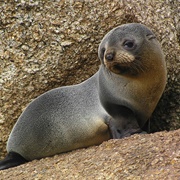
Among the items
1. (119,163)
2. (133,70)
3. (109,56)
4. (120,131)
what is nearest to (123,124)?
(120,131)

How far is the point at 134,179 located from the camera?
4.92 m

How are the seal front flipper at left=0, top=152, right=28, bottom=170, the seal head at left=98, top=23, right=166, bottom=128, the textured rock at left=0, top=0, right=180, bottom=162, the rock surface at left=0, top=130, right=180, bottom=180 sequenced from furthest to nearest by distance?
the textured rock at left=0, top=0, right=180, bottom=162 < the seal front flipper at left=0, top=152, right=28, bottom=170 < the seal head at left=98, top=23, right=166, bottom=128 < the rock surface at left=0, top=130, right=180, bottom=180

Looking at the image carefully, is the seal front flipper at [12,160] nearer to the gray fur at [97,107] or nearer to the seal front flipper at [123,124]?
the gray fur at [97,107]

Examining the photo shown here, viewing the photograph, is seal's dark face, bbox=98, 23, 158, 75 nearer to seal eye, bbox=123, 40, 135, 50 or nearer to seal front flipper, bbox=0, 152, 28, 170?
seal eye, bbox=123, 40, 135, 50

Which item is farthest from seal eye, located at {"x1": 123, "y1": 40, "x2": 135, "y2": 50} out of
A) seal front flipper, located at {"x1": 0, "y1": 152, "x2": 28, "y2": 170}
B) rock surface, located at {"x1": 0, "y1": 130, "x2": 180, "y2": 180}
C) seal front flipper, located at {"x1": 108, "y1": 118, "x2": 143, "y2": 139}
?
seal front flipper, located at {"x1": 0, "y1": 152, "x2": 28, "y2": 170}

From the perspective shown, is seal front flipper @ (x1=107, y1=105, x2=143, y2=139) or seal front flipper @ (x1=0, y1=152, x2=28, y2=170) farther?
seal front flipper @ (x1=0, y1=152, x2=28, y2=170)

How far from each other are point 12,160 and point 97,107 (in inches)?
44.0

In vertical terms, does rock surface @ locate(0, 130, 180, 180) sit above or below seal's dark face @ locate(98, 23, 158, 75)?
below

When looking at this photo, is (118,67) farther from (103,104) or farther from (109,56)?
(103,104)

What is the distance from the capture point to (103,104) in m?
6.63

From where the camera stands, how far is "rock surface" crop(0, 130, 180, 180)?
500 centimetres

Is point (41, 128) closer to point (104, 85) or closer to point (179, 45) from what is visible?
point (104, 85)

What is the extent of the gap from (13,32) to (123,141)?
208 centimetres

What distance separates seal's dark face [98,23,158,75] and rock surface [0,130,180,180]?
75 cm
